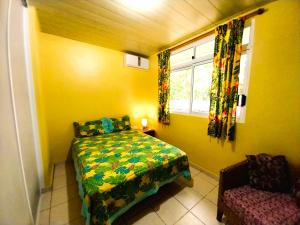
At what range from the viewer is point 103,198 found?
1167mm

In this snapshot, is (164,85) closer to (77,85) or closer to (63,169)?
(77,85)

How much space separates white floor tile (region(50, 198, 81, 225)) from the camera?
140cm

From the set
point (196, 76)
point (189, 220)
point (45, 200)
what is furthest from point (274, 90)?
point (45, 200)

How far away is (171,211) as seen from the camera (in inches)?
60.7

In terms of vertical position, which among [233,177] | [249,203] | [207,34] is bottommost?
[249,203]

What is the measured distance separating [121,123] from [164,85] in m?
1.35

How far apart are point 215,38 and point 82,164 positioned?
102 inches

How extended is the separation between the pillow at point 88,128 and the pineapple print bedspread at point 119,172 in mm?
377

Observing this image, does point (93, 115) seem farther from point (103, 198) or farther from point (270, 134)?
point (270, 134)

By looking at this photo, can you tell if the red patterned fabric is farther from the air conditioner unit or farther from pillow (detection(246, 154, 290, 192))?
the air conditioner unit

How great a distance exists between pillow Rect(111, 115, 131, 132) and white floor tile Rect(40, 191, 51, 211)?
151cm

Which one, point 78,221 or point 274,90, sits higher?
point 274,90

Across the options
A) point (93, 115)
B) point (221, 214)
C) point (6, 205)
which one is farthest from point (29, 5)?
point (221, 214)

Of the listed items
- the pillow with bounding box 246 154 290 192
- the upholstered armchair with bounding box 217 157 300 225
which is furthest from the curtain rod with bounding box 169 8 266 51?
the upholstered armchair with bounding box 217 157 300 225
